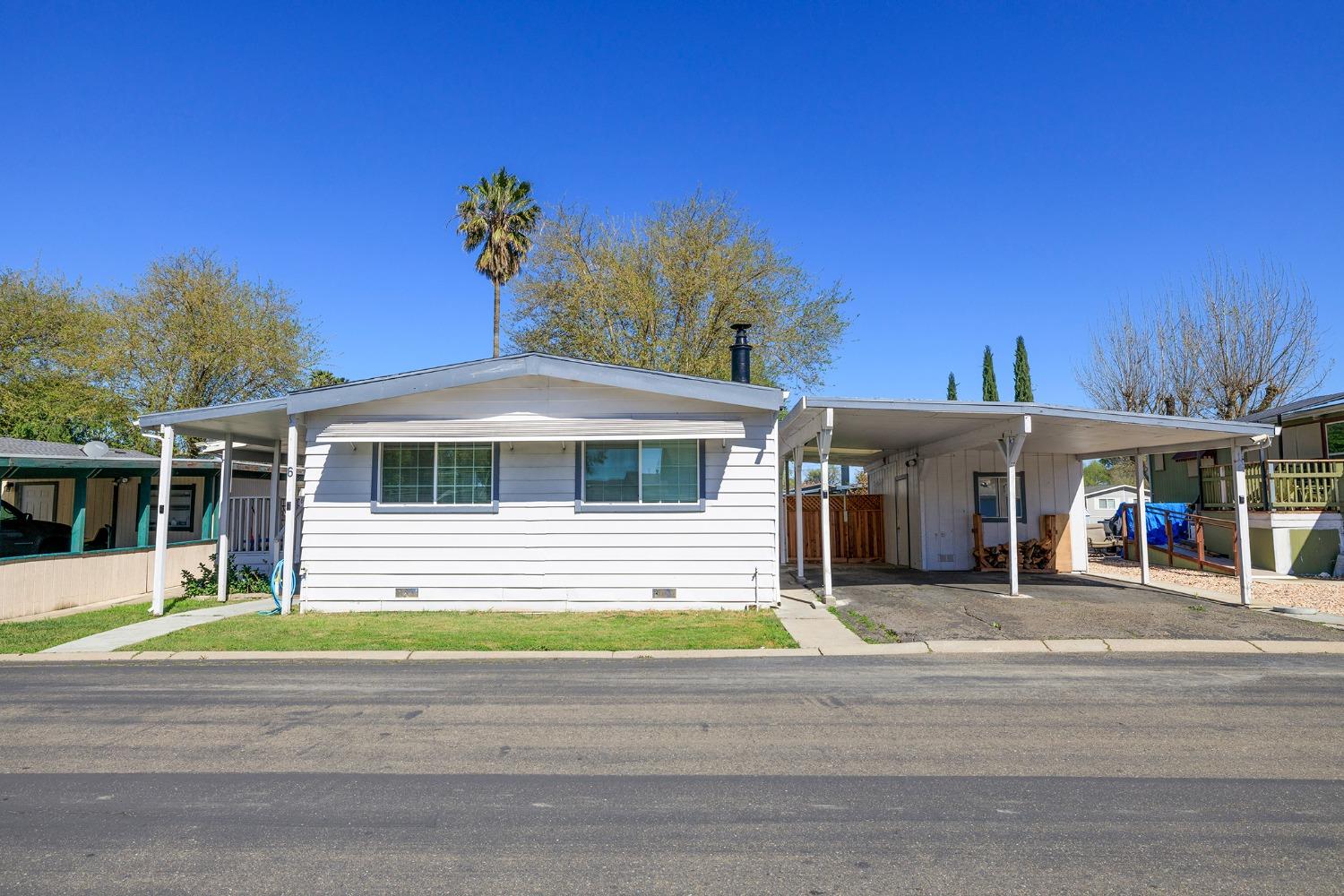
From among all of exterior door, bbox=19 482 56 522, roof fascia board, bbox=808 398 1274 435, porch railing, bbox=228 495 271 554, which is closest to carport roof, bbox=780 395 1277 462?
roof fascia board, bbox=808 398 1274 435

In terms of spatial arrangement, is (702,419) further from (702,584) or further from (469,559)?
(469,559)

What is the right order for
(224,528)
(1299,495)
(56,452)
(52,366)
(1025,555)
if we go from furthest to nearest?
(52,366)
(1025,555)
(1299,495)
(56,452)
(224,528)

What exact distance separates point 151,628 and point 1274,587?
58.9 feet

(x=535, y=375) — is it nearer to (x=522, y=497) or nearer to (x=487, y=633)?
(x=522, y=497)

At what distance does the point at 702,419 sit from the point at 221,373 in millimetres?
20565

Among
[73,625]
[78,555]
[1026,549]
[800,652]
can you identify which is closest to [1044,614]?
[800,652]

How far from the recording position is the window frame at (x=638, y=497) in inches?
474

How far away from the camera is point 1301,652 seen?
8906 mm

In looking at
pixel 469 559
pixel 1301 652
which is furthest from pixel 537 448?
pixel 1301 652

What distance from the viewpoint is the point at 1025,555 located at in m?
17.4

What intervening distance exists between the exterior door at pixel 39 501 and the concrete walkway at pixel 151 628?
8875mm

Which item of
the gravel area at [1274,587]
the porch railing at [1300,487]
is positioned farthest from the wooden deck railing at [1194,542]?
the porch railing at [1300,487]

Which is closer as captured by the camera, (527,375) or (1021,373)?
(527,375)

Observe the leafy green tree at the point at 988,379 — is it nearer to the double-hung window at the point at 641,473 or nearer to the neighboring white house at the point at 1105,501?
the neighboring white house at the point at 1105,501
